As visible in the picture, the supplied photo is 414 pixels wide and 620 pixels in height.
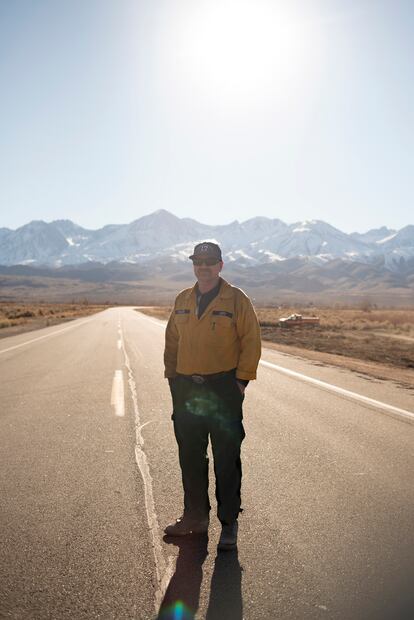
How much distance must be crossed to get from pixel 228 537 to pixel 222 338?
56.1 inches

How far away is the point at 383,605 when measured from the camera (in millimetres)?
2555

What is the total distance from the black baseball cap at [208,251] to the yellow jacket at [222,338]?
0.26 m

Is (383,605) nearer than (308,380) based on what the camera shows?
Yes

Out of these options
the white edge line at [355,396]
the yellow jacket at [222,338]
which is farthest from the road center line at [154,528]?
the white edge line at [355,396]

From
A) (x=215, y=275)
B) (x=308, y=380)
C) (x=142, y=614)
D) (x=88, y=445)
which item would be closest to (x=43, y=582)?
(x=142, y=614)

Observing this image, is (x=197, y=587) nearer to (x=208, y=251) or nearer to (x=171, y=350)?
(x=171, y=350)

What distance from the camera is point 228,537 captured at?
3.23 metres

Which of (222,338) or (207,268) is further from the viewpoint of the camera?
(207,268)

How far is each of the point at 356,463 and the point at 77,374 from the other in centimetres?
742

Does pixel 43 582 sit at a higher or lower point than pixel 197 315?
lower

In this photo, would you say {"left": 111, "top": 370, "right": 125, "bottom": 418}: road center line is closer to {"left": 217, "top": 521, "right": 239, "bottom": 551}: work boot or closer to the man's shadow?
{"left": 217, "top": 521, "right": 239, "bottom": 551}: work boot

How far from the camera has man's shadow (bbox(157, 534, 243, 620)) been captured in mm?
2509

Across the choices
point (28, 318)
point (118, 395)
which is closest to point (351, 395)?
point (118, 395)

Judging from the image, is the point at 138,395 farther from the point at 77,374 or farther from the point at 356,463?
the point at 356,463
